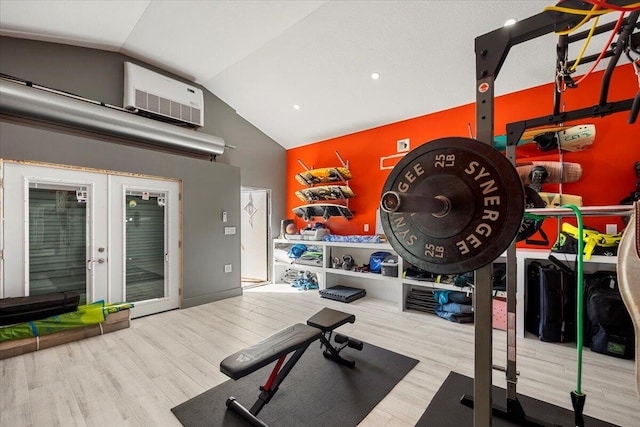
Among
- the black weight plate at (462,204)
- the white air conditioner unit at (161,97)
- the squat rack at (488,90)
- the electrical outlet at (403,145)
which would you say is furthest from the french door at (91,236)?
the squat rack at (488,90)

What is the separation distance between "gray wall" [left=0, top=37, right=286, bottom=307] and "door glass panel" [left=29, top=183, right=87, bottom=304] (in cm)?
44

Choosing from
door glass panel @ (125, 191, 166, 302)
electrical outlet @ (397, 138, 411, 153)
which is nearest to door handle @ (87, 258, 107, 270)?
door glass panel @ (125, 191, 166, 302)

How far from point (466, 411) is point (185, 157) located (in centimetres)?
465

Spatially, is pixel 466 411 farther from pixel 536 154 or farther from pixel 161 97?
pixel 161 97

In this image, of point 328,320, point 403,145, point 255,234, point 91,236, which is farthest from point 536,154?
point 91,236

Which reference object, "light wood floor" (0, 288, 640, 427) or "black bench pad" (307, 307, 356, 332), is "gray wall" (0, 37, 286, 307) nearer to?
"light wood floor" (0, 288, 640, 427)

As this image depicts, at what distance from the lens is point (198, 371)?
246cm

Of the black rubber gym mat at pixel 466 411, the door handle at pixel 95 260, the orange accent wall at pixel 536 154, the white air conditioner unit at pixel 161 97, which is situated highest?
the white air conditioner unit at pixel 161 97

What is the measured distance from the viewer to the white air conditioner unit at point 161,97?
12.8ft

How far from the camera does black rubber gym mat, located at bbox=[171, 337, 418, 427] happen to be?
1.86m

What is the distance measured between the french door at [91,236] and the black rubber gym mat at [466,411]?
3.83 meters

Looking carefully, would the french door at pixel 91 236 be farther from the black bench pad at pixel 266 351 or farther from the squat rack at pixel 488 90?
the squat rack at pixel 488 90

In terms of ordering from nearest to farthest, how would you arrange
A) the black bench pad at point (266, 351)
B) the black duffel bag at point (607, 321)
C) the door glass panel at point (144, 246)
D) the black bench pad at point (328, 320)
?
the black bench pad at point (266, 351) < the black bench pad at point (328, 320) < the black duffel bag at point (607, 321) < the door glass panel at point (144, 246)

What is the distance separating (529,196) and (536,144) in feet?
7.86
